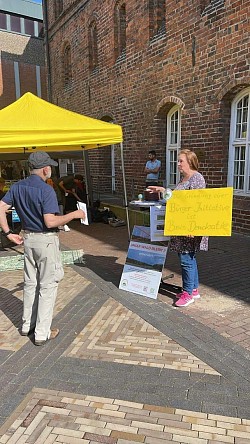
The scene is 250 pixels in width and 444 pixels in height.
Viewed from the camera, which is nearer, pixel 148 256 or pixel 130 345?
pixel 130 345

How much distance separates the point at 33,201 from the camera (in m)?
3.14

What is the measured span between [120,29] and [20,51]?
1765 cm

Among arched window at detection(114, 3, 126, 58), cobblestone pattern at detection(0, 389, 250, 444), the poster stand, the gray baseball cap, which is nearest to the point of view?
cobblestone pattern at detection(0, 389, 250, 444)

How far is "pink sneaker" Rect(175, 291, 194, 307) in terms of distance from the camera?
4125mm

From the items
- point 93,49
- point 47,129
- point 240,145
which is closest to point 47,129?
point 47,129

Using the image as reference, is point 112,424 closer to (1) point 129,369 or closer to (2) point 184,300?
(1) point 129,369

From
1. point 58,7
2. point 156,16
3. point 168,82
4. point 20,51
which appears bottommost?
point 168,82

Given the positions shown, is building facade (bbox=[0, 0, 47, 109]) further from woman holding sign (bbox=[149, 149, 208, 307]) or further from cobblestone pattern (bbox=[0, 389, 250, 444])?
cobblestone pattern (bbox=[0, 389, 250, 444])

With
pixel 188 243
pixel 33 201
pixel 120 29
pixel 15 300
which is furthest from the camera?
pixel 120 29

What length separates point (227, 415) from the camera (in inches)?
94.8

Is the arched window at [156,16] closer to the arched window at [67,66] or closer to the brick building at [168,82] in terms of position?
the brick building at [168,82]

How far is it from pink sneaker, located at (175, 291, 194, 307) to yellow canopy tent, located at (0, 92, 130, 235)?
2.75 m

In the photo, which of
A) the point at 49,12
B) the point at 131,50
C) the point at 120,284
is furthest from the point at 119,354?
the point at 49,12

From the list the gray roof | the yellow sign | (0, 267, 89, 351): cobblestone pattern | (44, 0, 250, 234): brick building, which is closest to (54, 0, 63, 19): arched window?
(44, 0, 250, 234): brick building
